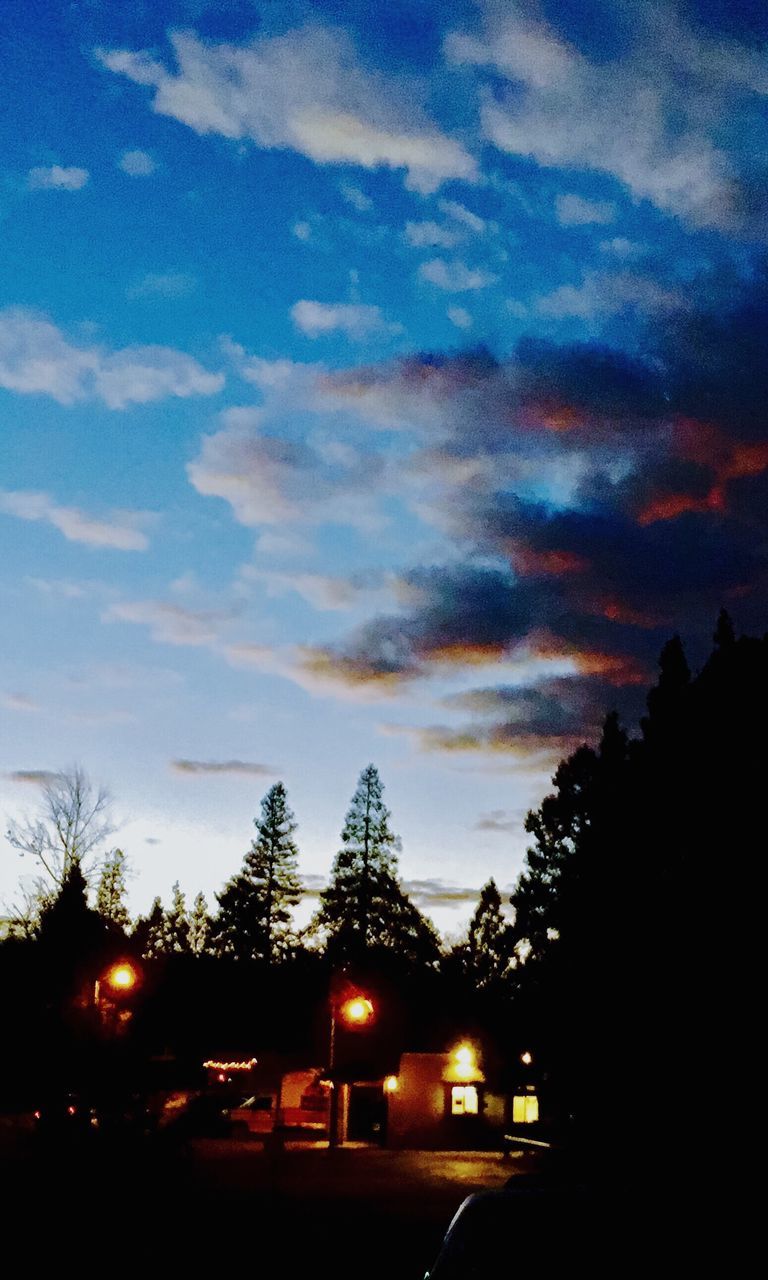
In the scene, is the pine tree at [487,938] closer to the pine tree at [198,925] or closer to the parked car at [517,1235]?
the pine tree at [198,925]

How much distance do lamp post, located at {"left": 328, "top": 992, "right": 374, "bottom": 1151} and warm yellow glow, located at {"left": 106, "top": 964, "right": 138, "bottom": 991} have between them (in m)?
12.9

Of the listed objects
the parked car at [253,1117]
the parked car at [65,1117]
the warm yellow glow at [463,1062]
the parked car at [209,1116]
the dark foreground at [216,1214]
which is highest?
the parked car at [65,1117]

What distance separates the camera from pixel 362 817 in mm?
89812

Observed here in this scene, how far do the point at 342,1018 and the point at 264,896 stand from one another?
60841mm

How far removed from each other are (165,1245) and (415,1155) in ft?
75.9

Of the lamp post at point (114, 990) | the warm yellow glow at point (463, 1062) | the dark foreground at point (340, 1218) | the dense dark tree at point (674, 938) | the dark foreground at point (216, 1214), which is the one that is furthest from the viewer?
the warm yellow glow at point (463, 1062)

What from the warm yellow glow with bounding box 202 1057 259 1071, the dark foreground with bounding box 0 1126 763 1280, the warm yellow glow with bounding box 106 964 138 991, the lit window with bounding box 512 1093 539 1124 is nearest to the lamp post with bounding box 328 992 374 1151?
the dark foreground with bounding box 0 1126 763 1280

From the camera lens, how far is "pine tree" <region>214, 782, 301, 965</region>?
93500 mm

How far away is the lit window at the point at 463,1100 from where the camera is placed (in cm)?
3975

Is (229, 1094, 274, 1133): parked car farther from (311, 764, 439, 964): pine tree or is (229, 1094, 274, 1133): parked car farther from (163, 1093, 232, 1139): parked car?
(311, 764, 439, 964): pine tree

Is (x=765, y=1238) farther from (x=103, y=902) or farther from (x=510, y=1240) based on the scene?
(x=103, y=902)

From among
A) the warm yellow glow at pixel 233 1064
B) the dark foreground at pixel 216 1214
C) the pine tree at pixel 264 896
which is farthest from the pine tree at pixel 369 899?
the dark foreground at pixel 216 1214

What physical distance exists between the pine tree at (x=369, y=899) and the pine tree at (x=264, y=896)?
6124 millimetres

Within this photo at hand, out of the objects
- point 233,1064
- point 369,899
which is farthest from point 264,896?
point 233,1064
